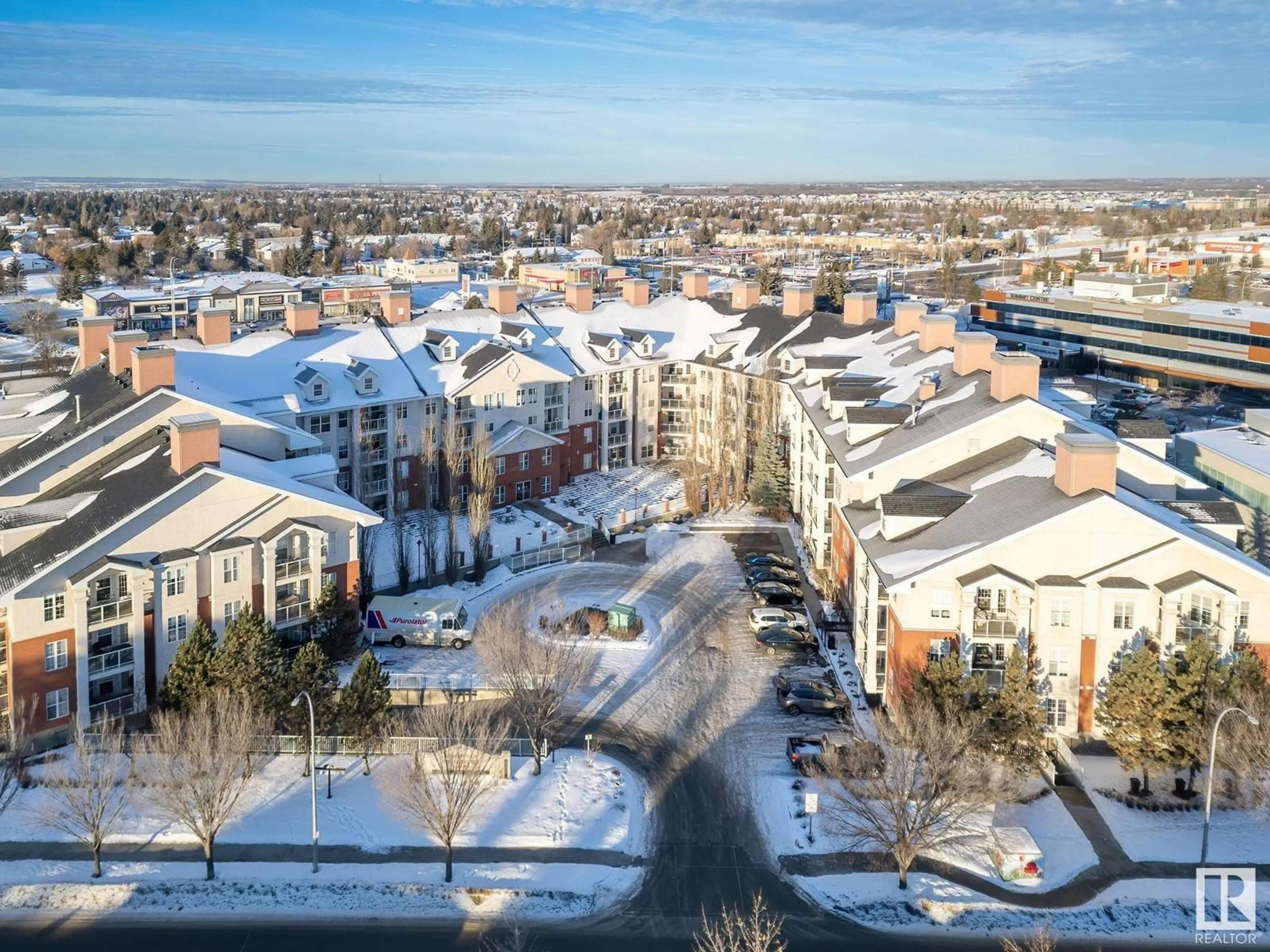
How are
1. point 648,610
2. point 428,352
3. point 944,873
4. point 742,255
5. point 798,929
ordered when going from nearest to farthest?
point 798,929 → point 944,873 → point 648,610 → point 428,352 → point 742,255

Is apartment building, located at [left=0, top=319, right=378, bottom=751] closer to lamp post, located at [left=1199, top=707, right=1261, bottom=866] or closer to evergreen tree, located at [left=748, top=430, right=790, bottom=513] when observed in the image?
evergreen tree, located at [left=748, top=430, right=790, bottom=513]

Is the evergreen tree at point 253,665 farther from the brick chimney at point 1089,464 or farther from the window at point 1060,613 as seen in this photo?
the brick chimney at point 1089,464

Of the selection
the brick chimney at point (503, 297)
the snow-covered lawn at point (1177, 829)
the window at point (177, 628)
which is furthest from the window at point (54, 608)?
the brick chimney at point (503, 297)

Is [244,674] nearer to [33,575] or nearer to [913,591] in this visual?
[33,575]

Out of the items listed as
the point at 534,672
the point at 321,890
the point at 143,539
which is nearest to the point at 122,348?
the point at 143,539

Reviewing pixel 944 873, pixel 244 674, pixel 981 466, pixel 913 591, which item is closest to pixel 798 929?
pixel 944 873

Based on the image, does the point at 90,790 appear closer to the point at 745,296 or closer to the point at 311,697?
the point at 311,697
